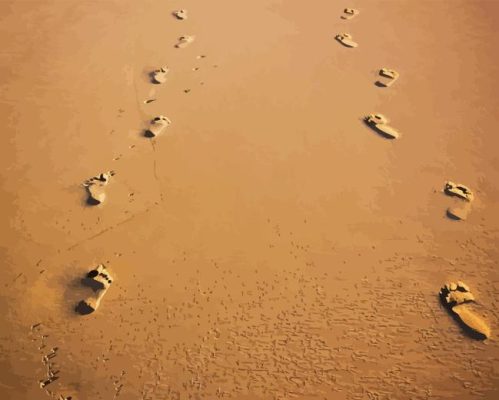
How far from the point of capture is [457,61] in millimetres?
8445

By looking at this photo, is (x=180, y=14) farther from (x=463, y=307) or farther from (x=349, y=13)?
(x=463, y=307)

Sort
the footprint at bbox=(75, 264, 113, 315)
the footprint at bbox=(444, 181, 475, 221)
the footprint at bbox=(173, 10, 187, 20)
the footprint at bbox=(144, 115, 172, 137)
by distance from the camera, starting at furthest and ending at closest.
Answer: the footprint at bbox=(173, 10, 187, 20), the footprint at bbox=(144, 115, 172, 137), the footprint at bbox=(444, 181, 475, 221), the footprint at bbox=(75, 264, 113, 315)

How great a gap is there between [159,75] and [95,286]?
460 centimetres

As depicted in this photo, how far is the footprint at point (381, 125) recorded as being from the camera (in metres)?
6.93

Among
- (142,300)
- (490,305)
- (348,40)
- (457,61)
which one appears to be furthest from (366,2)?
(142,300)

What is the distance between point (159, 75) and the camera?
8000mm

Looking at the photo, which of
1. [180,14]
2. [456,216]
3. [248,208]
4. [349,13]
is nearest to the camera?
[456,216]

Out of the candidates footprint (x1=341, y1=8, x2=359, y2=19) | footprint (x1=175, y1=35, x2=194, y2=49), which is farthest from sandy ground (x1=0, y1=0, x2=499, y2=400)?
footprint (x1=341, y1=8, x2=359, y2=19)

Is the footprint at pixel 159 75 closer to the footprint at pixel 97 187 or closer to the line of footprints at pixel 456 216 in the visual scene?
the footprint at pixel 97 187

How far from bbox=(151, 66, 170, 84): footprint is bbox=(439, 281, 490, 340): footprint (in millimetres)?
6096

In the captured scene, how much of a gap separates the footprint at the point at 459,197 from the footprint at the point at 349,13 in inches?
214

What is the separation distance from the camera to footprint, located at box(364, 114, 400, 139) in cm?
693

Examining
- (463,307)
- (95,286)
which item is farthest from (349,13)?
(95,286)

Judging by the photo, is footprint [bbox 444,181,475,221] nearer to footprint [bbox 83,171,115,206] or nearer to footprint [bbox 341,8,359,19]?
footprint [bbox 83,171,115,206]
